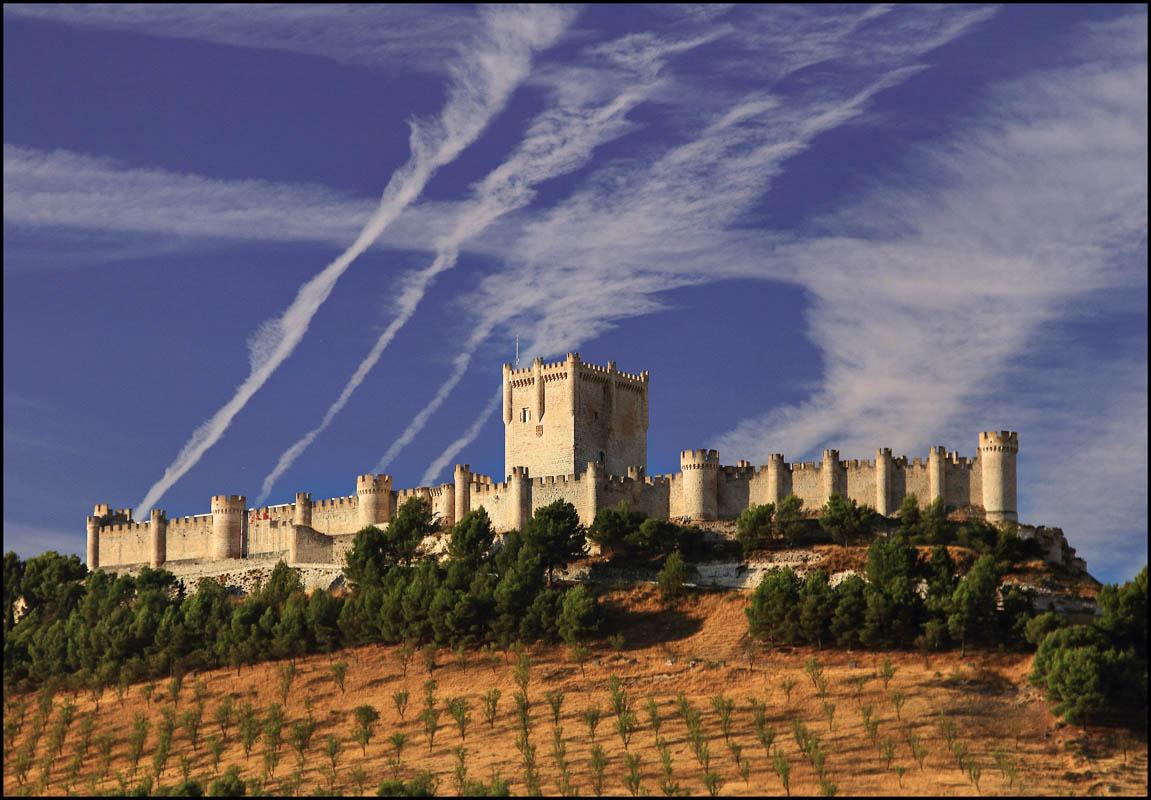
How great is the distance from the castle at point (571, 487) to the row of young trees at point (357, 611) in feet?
8.52

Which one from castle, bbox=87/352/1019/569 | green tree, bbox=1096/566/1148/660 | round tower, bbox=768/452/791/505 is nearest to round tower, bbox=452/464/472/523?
castle, bbox=87/352/1019/569

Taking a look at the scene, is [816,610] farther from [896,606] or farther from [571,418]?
[571,418]

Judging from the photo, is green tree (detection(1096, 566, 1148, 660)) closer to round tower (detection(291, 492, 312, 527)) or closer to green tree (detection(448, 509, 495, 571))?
green tree (detection(448, 509, 495, 571))

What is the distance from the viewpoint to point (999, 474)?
293ft

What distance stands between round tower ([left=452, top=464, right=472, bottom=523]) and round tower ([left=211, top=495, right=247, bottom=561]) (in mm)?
12573

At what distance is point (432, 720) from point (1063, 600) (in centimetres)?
2464

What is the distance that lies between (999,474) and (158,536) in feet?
137

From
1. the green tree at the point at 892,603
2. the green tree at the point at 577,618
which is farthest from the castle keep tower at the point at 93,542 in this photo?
the green tree at the point at 892,603

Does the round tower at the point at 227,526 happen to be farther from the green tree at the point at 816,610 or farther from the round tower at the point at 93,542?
the green tree at the point at 816,610

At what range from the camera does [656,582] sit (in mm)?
89812

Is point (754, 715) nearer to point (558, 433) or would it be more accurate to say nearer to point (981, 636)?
point (981, 636)

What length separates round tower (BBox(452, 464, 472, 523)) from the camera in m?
97.4

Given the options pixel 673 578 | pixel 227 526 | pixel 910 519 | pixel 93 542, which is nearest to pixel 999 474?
pixel 910 519

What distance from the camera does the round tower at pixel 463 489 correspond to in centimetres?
9744
